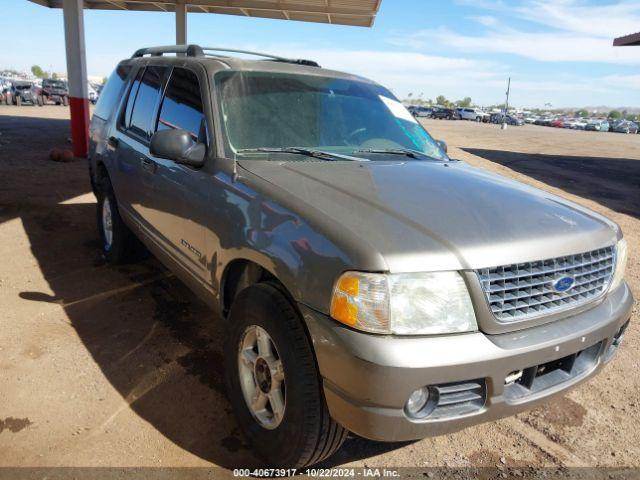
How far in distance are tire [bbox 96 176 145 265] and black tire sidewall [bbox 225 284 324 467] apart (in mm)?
2591

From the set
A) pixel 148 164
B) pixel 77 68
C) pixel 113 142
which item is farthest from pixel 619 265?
pixel 77 68

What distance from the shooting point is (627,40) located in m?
19.3

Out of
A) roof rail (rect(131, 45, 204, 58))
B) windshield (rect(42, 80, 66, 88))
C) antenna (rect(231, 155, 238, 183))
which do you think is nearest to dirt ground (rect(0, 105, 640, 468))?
antenna (rect(231, 155, 238, 183))

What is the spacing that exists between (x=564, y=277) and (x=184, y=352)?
94.8 inches

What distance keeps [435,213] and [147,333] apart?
2.41 m

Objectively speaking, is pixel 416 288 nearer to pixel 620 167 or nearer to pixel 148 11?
pixel 148 11

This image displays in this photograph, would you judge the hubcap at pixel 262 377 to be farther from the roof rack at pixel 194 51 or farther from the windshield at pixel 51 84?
the windshield at pixel 51 84

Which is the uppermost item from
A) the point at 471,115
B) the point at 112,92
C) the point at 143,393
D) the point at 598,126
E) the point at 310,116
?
the point at 471,115

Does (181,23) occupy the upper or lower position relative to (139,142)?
upper

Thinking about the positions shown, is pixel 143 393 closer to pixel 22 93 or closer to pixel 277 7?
pixel 277 7

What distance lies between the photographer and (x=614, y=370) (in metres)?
3.48

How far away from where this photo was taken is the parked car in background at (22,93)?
3130 centimetres

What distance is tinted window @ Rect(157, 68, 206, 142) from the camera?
3.04 m

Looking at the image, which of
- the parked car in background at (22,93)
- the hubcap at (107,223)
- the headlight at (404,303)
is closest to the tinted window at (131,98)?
the hubcap at (107,223)
